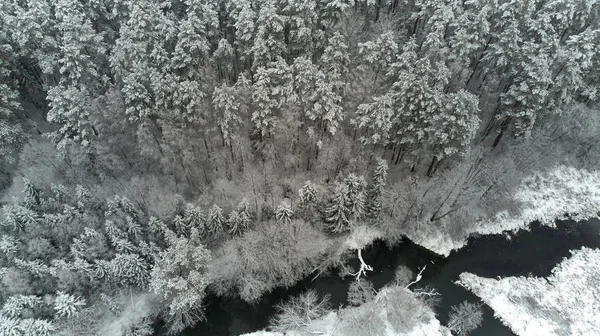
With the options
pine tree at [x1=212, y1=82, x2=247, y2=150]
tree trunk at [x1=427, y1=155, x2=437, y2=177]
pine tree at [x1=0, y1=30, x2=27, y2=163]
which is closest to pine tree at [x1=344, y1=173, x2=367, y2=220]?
tree trunk at [x1=427, y1=155, x2=437, y2=177]

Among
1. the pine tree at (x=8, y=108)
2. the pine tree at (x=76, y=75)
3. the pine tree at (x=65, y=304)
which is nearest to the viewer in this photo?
the pine tree at (x=65, y=304)

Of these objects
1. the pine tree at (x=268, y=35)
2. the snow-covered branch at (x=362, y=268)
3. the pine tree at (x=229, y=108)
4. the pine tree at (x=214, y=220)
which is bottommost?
the snow-covered branch at (x=362, y=268)

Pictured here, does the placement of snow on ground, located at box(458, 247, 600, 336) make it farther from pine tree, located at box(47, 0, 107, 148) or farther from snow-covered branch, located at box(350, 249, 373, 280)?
pine tree, located at box(47, 0, 107, 148)

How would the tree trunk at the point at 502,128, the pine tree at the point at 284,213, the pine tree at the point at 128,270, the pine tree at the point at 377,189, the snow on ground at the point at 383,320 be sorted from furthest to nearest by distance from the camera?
1. the tree trunk at the point at 502,128
2. the pine tree at the point at 377,189
3. the pine tree at the point at 284,213
4. the snow on ground at the point at 383,320
5. the pine tree at the point at 128,270

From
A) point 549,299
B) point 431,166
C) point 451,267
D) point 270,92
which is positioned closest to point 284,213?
point 270,92

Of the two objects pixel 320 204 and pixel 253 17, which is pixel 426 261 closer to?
pixel 320 204

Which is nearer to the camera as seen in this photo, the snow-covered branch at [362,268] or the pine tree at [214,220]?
the pine tree at [214,220]

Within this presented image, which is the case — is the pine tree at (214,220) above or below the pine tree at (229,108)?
below

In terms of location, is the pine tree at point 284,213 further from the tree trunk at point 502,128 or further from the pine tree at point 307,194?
the tree trunk at point 502,128

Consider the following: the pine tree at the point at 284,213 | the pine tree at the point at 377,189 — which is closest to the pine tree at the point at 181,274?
the pine tree at the point at 284,213

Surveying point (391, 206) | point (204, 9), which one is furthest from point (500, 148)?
point (204, 9)
